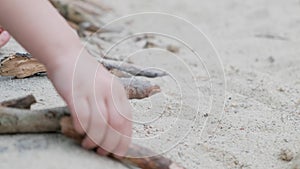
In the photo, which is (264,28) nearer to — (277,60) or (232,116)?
(277,60)

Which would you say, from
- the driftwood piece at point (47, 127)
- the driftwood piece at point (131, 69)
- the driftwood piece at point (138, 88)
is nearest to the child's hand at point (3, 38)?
the driftwood piece at point (131, 69)

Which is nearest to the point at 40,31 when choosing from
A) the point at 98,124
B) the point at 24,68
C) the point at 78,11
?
the point at 98,124

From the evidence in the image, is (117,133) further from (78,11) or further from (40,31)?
(78,11)

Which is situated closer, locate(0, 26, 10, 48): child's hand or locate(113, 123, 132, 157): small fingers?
locate(113, 123, 132, 157): small fingers

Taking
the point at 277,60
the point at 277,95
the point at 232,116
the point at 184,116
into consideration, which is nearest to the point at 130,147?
the point at 184,116

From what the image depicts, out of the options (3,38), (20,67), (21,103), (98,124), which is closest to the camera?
(98,124)

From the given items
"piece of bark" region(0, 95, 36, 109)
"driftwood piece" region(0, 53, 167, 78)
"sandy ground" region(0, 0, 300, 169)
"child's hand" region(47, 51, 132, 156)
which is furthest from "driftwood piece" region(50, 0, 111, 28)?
"child's hand" region(47, 51, 132, 156)

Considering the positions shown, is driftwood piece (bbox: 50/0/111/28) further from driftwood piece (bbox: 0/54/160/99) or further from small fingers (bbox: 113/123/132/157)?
small fingers (bbox: 113/123/132/157)
